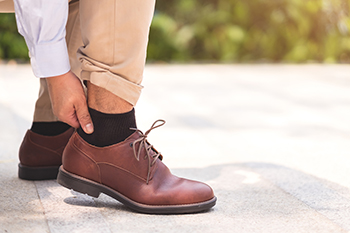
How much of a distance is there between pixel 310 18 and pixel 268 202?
5.73 meters

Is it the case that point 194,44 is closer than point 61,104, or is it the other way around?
point 61,104

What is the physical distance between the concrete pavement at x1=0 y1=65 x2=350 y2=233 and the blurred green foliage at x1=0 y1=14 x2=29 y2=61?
4.19 feet

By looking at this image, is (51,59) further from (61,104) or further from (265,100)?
(265,100)

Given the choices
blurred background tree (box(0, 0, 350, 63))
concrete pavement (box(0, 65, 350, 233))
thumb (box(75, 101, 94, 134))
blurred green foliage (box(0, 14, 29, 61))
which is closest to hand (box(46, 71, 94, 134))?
thumb (box(75, 101, 94, 134))

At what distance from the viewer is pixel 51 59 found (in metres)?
1.20

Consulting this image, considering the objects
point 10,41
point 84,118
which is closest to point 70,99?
point 84,118

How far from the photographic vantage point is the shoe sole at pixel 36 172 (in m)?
1.58

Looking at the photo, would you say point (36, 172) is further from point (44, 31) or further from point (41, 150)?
point (44, 31)

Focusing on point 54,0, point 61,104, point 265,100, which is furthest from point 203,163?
point 265,100

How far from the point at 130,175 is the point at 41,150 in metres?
0.43

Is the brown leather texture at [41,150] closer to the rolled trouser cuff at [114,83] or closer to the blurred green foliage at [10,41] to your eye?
the rolled trouser cuff at [114,83]

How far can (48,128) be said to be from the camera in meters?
1.62

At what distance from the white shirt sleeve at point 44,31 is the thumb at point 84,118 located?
11 centimetres

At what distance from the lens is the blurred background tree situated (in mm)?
6410
